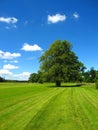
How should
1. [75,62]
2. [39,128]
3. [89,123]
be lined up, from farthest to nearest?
[75,62] < [89,123] < [39,128]

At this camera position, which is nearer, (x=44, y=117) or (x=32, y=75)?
(x=44, y=117)

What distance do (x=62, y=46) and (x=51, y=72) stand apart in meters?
8.88

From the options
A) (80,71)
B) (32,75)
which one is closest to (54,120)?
(80,71)

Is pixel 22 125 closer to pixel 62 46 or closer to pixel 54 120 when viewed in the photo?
pixel 54 120

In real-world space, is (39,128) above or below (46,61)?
below

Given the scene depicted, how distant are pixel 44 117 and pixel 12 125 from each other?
2.29m

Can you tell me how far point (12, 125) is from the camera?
10.3 m

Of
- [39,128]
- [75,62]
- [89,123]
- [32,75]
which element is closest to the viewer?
[39,128]

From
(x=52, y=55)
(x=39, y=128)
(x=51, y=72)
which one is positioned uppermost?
(x=52, y=55)

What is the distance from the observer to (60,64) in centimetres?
6719

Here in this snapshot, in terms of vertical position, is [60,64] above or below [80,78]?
above

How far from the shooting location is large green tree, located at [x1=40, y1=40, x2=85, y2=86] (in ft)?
213

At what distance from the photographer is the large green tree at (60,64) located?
2552 inches

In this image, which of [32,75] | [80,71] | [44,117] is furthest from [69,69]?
[32,75]
